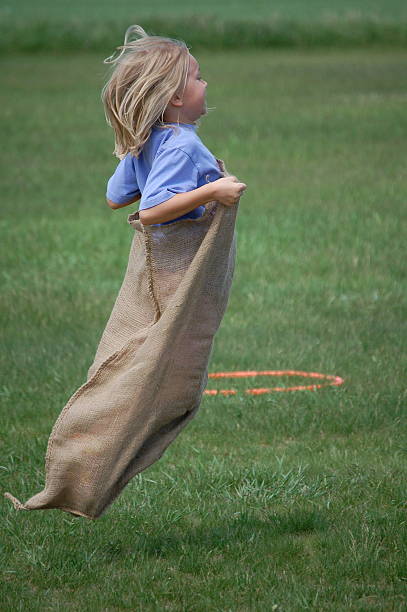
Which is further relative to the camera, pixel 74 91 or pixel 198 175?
pixel 74 91

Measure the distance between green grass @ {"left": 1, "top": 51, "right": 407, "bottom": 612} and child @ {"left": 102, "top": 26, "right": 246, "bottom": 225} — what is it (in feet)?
Answer: 4.57

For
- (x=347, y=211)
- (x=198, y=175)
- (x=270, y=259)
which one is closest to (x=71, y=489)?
(x=198, y=175)

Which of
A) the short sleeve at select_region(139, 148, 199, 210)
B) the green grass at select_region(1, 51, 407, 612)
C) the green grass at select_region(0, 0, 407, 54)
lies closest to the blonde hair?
the short sleeve at select_region(139, 148, 199, 210)

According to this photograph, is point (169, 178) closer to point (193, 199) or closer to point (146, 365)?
point (193, 199)

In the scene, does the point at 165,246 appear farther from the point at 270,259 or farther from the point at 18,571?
the point at 270,259

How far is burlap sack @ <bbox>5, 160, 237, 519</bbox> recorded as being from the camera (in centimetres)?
380

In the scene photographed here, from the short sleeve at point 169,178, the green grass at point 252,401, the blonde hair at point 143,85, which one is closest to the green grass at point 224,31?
the green grass at point 252,401

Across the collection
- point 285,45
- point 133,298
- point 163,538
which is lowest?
point 285,45

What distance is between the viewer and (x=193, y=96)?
147 inches

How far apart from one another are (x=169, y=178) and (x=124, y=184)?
0.41 m

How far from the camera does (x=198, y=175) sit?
368 centimetres

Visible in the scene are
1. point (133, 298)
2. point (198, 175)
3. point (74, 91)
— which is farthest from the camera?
point (74, 91)

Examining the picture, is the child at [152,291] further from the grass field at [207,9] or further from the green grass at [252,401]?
the grass field at [207,9]

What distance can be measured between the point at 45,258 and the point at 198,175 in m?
5.86
